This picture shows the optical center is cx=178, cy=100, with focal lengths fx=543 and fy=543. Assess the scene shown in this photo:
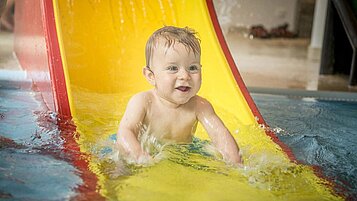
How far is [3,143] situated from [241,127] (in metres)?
0.94

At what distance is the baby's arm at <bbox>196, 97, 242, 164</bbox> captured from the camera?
1.79 meters

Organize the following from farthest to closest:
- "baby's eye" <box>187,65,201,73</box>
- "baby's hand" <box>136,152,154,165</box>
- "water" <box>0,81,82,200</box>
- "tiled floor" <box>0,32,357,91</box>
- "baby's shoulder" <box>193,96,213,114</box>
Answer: "tiled floor" <box>0,32,357,91</box> < "baby's shoulder" <box>193,96,213,114</box> < "baby's eye" <box>187,65,201,73</box> < "baby's hand" <box>136,152,154,165</box> < "water" <box>0,81,82,200</box>

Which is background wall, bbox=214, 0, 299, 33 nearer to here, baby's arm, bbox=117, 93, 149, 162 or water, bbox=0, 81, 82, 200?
water, bbox=0, 81, 82, 200

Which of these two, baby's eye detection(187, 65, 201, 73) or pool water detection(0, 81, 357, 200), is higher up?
baby's eye detection(187, 65, 201, 73)

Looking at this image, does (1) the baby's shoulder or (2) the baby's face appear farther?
(1) the baby's shoulder

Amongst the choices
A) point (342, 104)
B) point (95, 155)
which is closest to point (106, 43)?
point (95, 155)

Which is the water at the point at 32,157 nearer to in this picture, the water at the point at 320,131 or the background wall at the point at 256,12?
the water at the point at 320,131

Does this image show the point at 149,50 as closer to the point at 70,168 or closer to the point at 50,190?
the point at 70,168

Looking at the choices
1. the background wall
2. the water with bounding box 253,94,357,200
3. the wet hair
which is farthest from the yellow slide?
the background wall

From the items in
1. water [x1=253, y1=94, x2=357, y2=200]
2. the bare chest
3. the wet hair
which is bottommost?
water [x1=253, y1=94, x2=357, y2=200]

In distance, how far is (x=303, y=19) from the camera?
833cm

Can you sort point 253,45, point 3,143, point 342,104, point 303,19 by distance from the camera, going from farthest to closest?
1. point 303,19
2. point 253,45
3. point 342,104
4. point 3,143

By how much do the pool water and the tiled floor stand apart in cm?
141

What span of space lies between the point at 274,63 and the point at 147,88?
3.07 m
